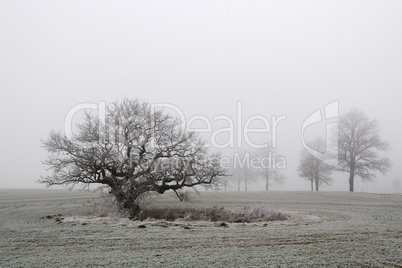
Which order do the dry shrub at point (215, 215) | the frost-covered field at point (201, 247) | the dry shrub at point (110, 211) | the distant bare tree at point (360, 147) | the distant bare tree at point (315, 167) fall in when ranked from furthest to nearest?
the distant bare tree at point (315, 167) → the distant bare tree at point (360, 147) → the dry shrub at point (215, 215) → the dry shrub at point (110, 211) → the frost-covered field at point (201, 247)

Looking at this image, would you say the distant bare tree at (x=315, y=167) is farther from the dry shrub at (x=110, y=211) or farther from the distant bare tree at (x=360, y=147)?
the dry shrub at (x=110, y=211)

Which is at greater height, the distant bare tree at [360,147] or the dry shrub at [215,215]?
the distant bare tree at [360,147]

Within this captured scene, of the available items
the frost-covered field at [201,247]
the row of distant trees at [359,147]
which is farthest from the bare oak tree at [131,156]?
the row of distant trees at [359,147]

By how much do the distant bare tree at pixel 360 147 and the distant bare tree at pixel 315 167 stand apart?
486cm

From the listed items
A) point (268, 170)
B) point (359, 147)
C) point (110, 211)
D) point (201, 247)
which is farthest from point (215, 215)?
point (268, 170)

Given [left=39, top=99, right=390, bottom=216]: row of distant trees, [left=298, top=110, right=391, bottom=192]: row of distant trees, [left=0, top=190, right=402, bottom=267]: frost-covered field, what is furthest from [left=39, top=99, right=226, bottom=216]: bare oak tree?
[left=298, top=110, right=391, bottom=192]: row of distant trees

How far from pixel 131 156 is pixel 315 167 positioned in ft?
108

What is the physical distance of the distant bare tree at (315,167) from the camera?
4528cm

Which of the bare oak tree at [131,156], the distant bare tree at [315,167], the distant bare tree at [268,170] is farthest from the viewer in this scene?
the distant bare tree at [268,170]

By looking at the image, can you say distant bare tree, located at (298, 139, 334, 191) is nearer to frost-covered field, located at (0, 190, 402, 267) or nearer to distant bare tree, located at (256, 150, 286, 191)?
distant bare tree, located at (256, 150, 286, 191)

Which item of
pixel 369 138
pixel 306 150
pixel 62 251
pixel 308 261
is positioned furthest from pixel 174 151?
pixel 306 150

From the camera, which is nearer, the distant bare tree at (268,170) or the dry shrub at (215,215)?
the dry shrub at (215,215)

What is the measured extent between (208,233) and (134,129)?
11407mm

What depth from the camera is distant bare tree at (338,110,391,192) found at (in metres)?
38.5
